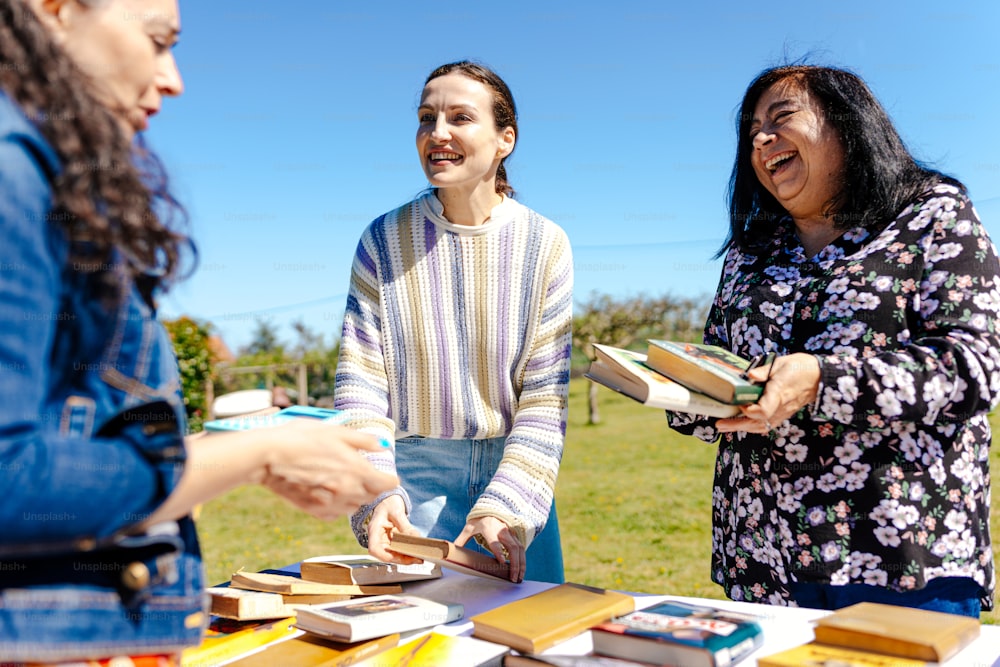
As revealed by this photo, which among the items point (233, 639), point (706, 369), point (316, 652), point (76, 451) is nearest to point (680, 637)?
point (706, 369)

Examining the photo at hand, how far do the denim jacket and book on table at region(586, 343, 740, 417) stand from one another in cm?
102

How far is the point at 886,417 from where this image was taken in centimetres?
182

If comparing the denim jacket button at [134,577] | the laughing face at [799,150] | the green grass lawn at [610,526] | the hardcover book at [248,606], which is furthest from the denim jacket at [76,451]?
the green grass lawn at [610,526]

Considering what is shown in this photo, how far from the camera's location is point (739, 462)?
220 centimetres

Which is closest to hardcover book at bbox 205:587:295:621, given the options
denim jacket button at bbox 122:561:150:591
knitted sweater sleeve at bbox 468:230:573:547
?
knitted sweater sleeve at bbox 468:230:573:547

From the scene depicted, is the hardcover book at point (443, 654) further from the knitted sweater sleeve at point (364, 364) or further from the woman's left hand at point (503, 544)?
the knitted sweater sleeve at point (364, 364)

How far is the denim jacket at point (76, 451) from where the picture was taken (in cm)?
89

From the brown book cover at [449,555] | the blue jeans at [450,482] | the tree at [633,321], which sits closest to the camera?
the brown book cover at [449,555]

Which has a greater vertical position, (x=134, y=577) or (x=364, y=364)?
(x=364, y=364)

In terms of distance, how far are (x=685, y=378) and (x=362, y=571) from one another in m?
0.97

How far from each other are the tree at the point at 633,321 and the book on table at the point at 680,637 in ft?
57.8

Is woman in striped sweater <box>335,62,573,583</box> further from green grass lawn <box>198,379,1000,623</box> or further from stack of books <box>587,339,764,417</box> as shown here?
green grass lawn <box>198,379,1000,623</box>

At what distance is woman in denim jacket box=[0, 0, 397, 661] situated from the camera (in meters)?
0.90

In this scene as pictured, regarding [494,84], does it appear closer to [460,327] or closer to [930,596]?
[460,327]
